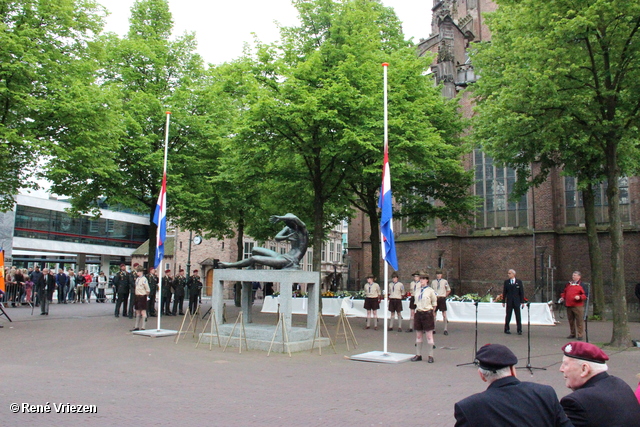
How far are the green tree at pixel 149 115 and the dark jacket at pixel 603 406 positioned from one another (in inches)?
742

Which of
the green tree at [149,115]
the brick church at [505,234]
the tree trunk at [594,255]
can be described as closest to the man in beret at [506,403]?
the green tree at [149,115]

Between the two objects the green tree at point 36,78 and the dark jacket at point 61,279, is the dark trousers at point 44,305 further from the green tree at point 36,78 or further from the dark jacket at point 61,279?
the dark jacket at point 61,279

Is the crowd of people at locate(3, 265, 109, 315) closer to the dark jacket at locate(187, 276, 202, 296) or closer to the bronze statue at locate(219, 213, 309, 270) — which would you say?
the dark jacket at locate(187, 276, 202, 296)

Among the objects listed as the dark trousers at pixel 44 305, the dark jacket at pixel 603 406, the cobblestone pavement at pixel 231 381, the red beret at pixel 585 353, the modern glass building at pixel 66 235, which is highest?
the modern glass building at pixel 66 235

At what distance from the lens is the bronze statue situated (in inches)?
532

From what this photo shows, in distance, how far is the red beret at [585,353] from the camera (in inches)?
131

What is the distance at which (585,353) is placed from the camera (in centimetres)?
336

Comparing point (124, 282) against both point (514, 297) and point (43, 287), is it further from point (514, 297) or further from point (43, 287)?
point (514, 297)

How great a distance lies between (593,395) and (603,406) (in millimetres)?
76

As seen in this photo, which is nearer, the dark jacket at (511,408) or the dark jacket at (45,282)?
the dark jacket at (511,408)

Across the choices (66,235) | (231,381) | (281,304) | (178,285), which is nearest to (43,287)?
(178,285)

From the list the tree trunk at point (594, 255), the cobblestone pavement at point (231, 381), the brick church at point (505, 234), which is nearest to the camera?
the cobblestone pavement at point (231, 381)

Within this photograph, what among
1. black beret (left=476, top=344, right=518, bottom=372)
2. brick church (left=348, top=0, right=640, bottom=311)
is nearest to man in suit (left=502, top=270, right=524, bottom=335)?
brick church (left=348, top=0, right=640, bottom=311)

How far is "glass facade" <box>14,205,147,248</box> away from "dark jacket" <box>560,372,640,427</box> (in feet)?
146
